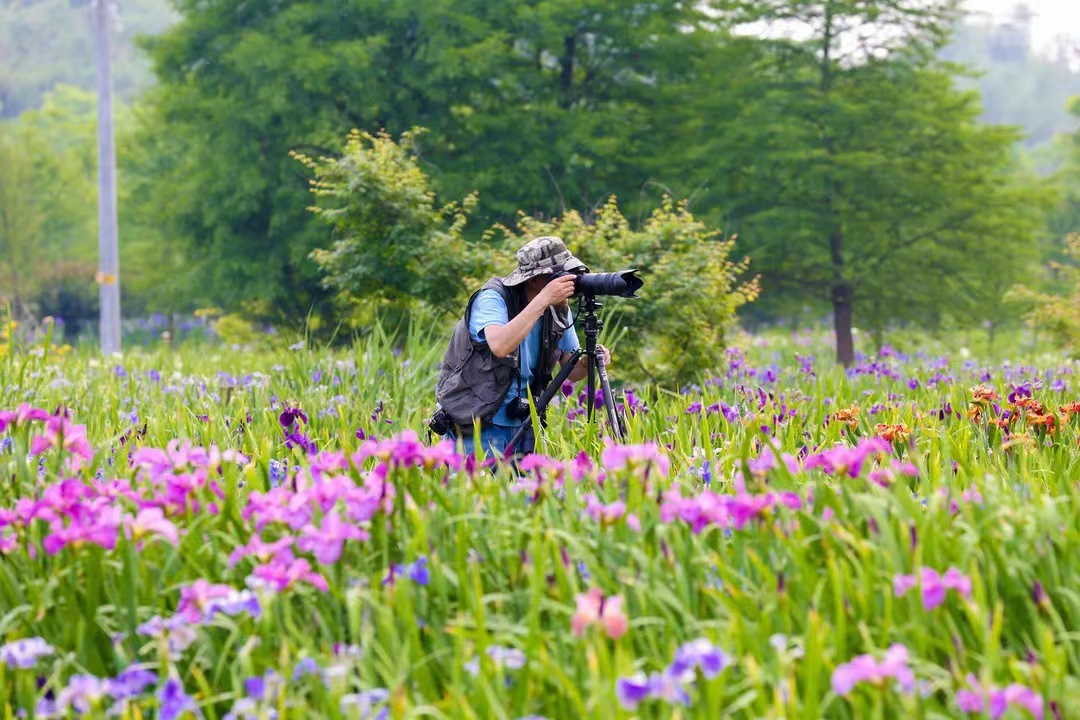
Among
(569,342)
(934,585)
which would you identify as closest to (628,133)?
(569,342)

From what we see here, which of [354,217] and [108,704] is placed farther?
[354,217]

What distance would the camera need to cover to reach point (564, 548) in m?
2.59

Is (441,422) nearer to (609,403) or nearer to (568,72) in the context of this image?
(609,403)

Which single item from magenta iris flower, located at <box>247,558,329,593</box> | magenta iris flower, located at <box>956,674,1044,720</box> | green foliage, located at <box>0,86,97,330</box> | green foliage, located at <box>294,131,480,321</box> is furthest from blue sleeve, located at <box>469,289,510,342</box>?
green foliage, located at <box>0,86,97,330</box>

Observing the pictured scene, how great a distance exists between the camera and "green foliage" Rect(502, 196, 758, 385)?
26.9 ft

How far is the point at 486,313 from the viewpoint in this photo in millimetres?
4375

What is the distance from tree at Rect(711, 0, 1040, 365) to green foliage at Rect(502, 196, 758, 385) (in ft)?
27.3

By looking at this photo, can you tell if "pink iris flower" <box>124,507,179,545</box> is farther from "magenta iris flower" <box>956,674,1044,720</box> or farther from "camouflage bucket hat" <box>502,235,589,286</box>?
"camouflage bucket hat" <box>502,235,589,286</box>

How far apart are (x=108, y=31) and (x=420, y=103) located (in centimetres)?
596

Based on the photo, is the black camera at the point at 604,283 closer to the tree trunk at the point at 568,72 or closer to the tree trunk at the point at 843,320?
the tree trunk at the point at 843,320

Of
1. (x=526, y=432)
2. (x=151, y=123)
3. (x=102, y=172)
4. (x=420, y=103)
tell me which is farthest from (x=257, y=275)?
(x=526, y=432)

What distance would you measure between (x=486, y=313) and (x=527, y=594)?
202cm

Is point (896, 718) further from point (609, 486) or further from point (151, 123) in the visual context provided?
point (151, 123)

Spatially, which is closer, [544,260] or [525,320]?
[525,320]
